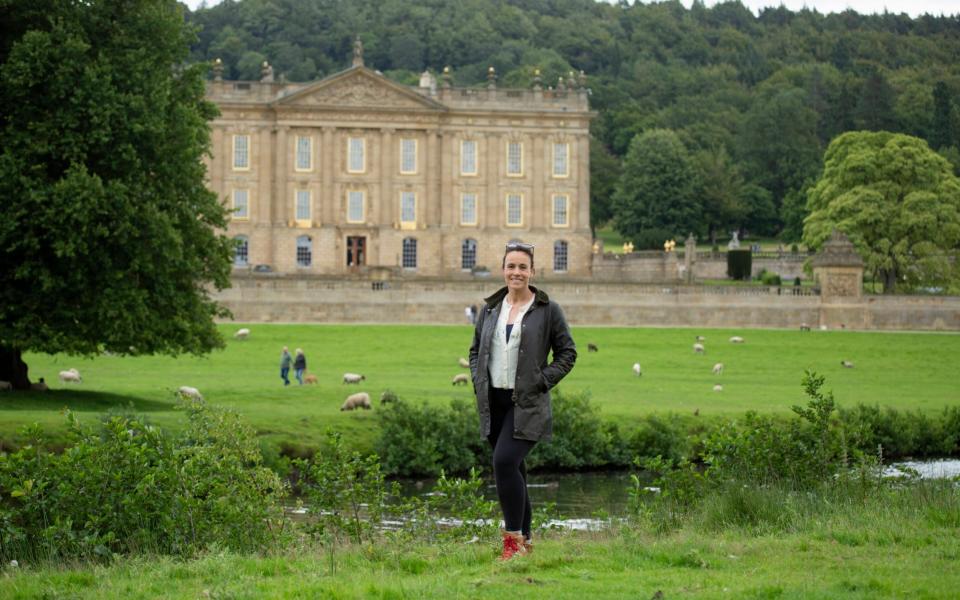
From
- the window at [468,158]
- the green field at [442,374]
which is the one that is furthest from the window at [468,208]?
the green field at [442,374]

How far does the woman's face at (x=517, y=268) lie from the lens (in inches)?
454

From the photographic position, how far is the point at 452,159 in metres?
87.9

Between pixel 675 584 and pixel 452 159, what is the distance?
78.0 meters

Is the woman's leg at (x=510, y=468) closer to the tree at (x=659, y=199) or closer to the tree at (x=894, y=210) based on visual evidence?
the tree at (x=894, y=210)

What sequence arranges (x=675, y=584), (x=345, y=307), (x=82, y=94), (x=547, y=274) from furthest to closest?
(x=547, y=274), (x=345, y=307), (x=82, y=94), (x=675, y=584)

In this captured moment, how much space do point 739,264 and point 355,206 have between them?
75.5 ft

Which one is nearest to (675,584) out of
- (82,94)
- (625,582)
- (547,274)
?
(625,582)

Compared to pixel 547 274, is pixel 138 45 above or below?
above

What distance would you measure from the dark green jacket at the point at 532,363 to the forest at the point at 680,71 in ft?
284

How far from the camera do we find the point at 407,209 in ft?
288

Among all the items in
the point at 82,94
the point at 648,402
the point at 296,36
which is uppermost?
the point at 296,36

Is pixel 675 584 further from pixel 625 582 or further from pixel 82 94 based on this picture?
pixel 82 94

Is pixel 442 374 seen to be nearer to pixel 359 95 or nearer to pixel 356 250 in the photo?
pixel 356 250

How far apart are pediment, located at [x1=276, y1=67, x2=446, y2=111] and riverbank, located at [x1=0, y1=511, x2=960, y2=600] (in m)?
74.6
